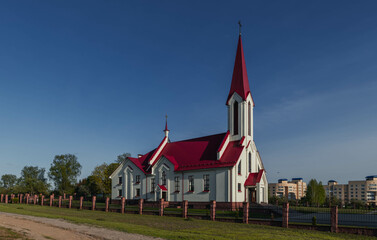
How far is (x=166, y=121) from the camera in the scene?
44812mm

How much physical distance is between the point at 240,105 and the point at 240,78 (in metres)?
3.30

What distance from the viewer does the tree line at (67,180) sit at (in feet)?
187

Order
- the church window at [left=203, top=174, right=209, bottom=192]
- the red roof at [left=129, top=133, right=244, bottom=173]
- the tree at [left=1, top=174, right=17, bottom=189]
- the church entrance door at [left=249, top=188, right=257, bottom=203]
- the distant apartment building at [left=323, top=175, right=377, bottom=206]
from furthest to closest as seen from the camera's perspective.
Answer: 1. the distant apartment building at [left=323, top=175, right=377, bottom=206]
2. the tree at [left=1, top=174, right=17, bottom=189]
3. the church window at [left=203, top=174, right=209, bottom=192]
4. the church entrance door at [left=249, top=188, right=257, bottom=203]
5. the red roof at [left=129, top=133, right=244, bottom=173]

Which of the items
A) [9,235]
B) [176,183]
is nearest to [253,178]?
[176,183]

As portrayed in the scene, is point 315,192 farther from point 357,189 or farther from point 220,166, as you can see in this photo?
point 357,189

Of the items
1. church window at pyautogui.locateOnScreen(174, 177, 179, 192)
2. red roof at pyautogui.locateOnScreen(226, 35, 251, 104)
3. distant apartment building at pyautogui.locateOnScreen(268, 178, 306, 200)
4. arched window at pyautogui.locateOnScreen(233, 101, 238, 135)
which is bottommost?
distant apartment building at pyautogui.locateOnScreen(268, 178, 306, 200)

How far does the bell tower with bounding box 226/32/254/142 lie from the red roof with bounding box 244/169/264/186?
3.82m

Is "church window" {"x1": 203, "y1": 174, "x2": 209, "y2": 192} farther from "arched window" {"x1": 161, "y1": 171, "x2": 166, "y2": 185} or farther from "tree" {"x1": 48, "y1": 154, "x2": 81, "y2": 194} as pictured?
"tree" {"x1": 48, "y1": 154, "x2": 81, "y2": 194}

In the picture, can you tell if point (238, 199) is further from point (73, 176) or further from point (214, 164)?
point (73, 176)

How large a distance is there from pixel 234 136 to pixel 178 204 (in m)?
9.86

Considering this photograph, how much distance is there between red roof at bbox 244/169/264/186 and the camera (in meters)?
33.9

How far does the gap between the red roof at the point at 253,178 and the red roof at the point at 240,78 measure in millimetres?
8222

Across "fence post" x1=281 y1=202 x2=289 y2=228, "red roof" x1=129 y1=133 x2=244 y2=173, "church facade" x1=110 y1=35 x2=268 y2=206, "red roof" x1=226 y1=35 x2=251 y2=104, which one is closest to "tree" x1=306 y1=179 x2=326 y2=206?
"church facade" x1=110 y1=35 x2=268 y2=206

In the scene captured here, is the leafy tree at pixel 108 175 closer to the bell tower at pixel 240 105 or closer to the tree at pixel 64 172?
the tree at pixel 64 172
